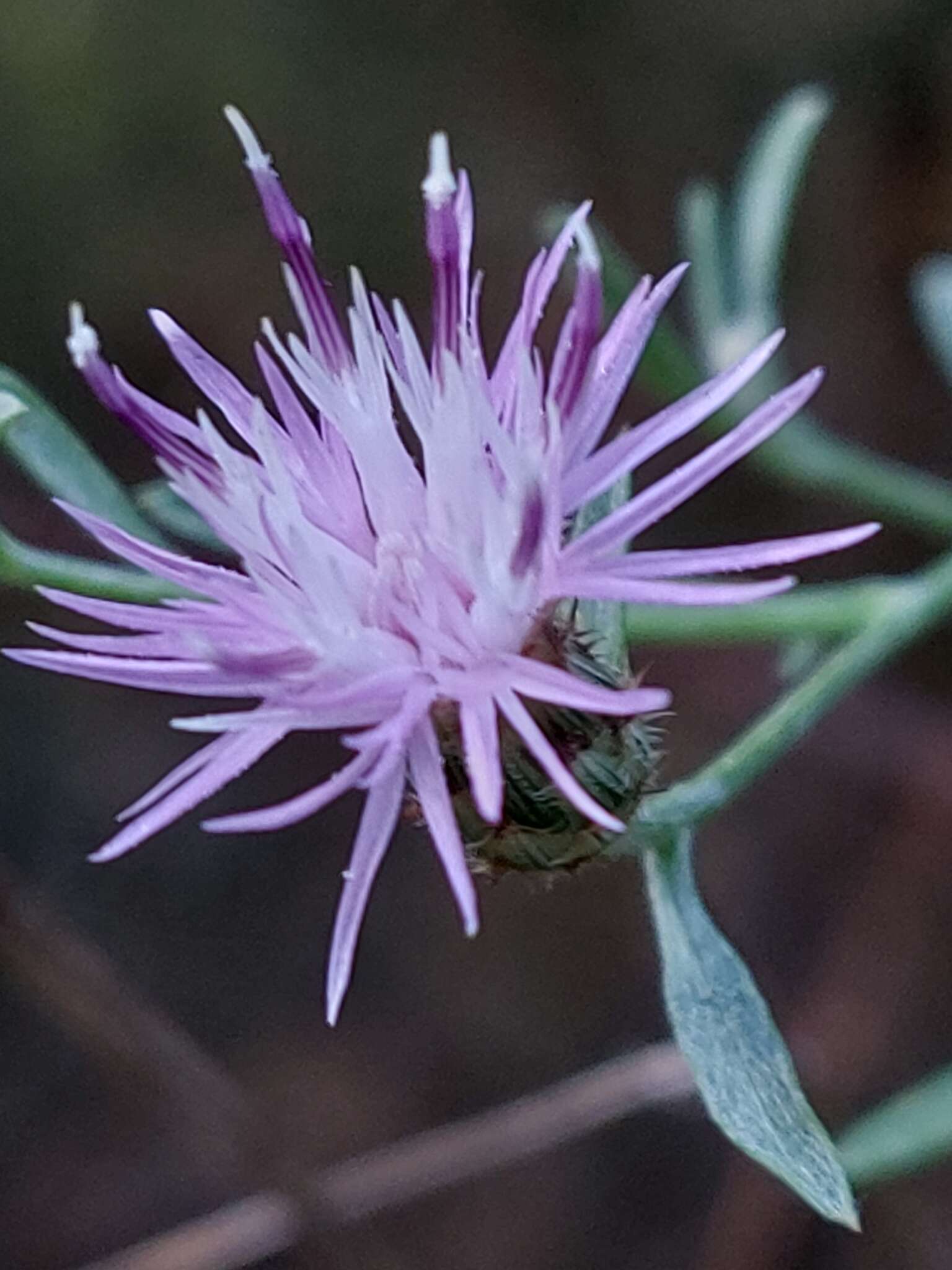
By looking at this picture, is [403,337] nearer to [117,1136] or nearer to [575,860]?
[575,860]

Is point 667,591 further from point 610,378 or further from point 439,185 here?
point 439,185

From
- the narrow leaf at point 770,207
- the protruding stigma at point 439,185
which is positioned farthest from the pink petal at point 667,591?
the narrow leaf at point 770,207

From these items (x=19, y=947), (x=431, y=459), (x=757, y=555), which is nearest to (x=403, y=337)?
(x=431, y=459)

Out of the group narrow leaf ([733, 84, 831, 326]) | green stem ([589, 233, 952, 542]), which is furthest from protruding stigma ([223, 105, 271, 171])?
narrow leaf ([733, 84, 831, 326])

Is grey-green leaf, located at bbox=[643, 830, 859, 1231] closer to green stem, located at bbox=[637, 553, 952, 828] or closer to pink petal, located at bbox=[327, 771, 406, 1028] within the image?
green stem, located at bbox=[637, 553, 952, 828]

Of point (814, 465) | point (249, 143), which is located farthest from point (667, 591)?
point (814, 465)

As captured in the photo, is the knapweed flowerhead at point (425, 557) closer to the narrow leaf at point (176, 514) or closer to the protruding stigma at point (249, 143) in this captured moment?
the protruding stigma at point (249, 143)
